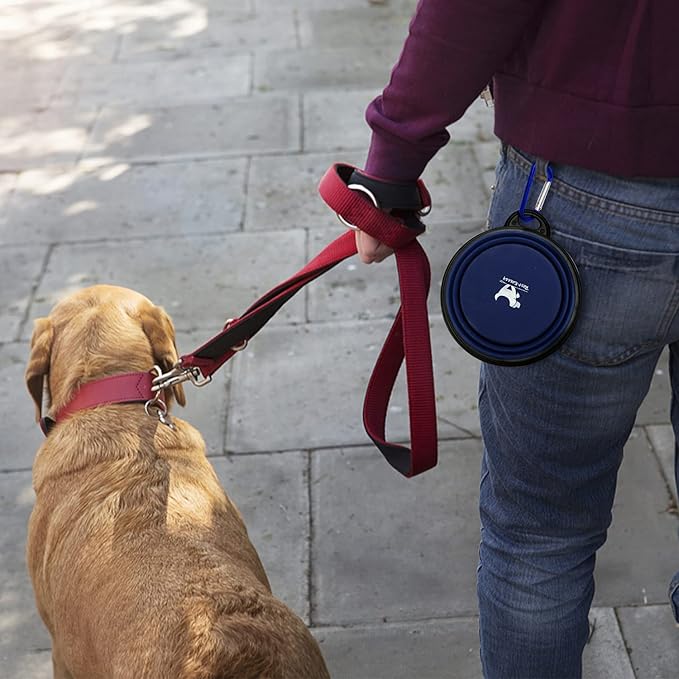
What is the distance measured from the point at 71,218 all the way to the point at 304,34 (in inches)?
126

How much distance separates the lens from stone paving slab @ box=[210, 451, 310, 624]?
10.6 feet

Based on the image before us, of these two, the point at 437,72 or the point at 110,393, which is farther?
the point at 110,393

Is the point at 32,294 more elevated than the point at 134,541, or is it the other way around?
the point at 134,541

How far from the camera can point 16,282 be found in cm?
492

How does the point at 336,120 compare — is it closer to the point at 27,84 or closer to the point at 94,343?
the point at 27,84

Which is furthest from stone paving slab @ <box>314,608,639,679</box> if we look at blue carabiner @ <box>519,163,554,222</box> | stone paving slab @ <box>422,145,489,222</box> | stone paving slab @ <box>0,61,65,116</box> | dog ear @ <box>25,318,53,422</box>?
stone paving slab @ <box>0,61,65,116</box>

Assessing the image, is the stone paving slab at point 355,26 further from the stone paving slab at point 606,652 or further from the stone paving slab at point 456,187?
the stone paving slab at point 606,652

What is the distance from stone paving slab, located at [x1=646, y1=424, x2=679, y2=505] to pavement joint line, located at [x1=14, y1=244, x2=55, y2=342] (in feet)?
9.09

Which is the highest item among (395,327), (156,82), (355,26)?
(395,327)

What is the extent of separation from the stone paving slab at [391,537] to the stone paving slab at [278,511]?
0.04m

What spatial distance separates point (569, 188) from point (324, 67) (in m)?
5.78

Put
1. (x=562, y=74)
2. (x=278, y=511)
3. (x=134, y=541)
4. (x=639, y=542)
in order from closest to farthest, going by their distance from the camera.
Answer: (x=562, y=74), (x=134, y=541), (x=639, y=542), (x=278, y=511)

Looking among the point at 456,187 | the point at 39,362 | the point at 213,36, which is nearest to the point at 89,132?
the point at 213,36

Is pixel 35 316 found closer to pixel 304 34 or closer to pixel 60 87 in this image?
pixel 60 87
